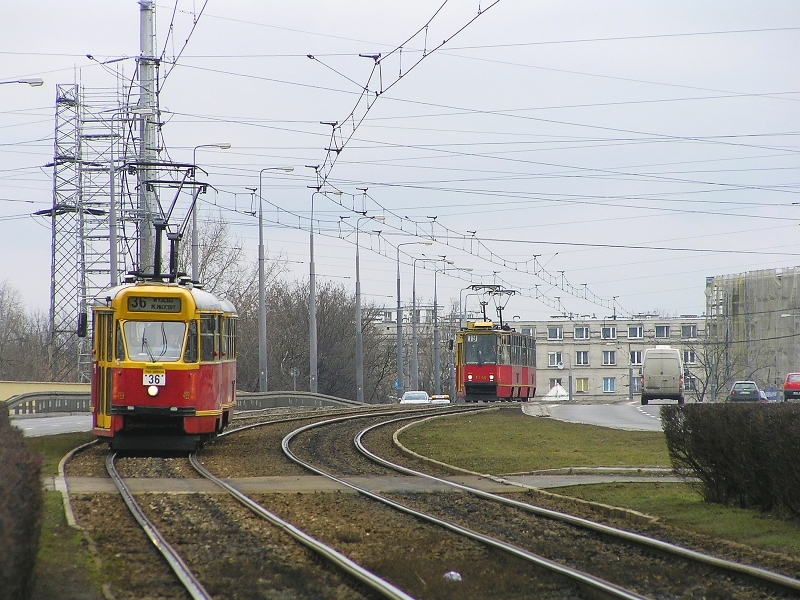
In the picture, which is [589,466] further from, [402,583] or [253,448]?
[402,583]

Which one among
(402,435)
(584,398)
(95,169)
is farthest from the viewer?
(584,398)

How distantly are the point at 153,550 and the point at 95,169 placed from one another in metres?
40.3

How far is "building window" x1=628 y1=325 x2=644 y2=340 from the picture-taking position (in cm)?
13388

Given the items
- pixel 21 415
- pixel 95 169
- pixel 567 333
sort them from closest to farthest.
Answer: pixel 21 415
pixel 95 169
pixel 567 333

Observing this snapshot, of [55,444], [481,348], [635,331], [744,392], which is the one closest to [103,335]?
[55,444]

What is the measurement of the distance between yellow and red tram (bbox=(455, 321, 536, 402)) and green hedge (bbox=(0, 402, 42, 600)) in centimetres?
4152

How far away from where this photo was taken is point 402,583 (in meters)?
8.76

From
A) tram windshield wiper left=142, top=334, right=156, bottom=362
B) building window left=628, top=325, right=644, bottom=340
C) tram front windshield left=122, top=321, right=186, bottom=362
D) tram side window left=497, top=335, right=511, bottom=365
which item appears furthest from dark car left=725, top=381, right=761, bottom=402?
building window left=628, top=325, right=644, bottom=340

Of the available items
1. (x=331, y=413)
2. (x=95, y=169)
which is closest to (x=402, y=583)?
(x=331, y=413)

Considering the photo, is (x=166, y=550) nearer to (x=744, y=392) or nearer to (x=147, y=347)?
(x=147, y=347)

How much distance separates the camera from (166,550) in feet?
32.5

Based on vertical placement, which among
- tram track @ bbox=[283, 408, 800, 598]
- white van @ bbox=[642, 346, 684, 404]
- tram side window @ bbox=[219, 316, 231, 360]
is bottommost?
tram track @ bbox=[283, 408, 800, 598]

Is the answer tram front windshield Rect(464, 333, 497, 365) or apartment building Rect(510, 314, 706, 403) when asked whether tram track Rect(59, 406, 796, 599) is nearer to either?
tram front windshield Rect(464, 333, 497, 365)

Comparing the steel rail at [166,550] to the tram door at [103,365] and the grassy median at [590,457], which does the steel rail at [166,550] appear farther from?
the grassy median at [590,457]
